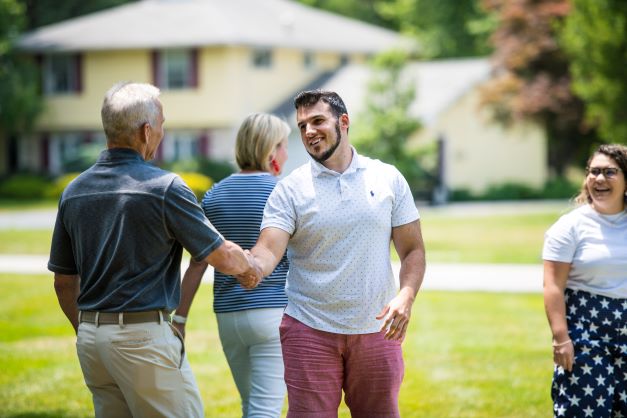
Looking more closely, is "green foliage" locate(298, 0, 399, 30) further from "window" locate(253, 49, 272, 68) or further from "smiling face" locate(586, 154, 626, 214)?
"smiling face" locate(586, 154, 626, 214)

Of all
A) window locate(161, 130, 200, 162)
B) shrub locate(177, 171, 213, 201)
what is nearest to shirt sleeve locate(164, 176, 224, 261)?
shrub locate(177, 171, 213, 201)

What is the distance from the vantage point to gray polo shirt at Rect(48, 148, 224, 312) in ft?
13.4

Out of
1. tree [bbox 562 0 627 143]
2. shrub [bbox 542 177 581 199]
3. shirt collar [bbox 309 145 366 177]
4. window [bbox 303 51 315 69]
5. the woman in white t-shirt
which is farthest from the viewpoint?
window [bbox 303 51 315 69]

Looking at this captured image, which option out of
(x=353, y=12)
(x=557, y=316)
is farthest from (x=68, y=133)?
(x=557, y=316)

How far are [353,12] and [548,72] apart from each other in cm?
2349

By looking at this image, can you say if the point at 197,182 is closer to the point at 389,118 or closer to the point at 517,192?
the point at 389,118

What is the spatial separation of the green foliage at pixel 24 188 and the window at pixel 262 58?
30.2 feet

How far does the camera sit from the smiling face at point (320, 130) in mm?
4523

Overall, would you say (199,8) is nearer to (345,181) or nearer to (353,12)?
(353,12)

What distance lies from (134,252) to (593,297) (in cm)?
251

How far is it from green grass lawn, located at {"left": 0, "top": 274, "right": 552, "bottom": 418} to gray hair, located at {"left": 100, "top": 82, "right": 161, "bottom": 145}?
11.4 ft

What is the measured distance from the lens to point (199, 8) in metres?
37.8

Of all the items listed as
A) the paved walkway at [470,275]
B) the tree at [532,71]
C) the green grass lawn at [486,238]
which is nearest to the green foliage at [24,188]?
the green grass lawn at [486,238]

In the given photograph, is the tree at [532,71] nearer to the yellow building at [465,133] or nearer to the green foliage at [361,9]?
the yellow building at [465,133]
